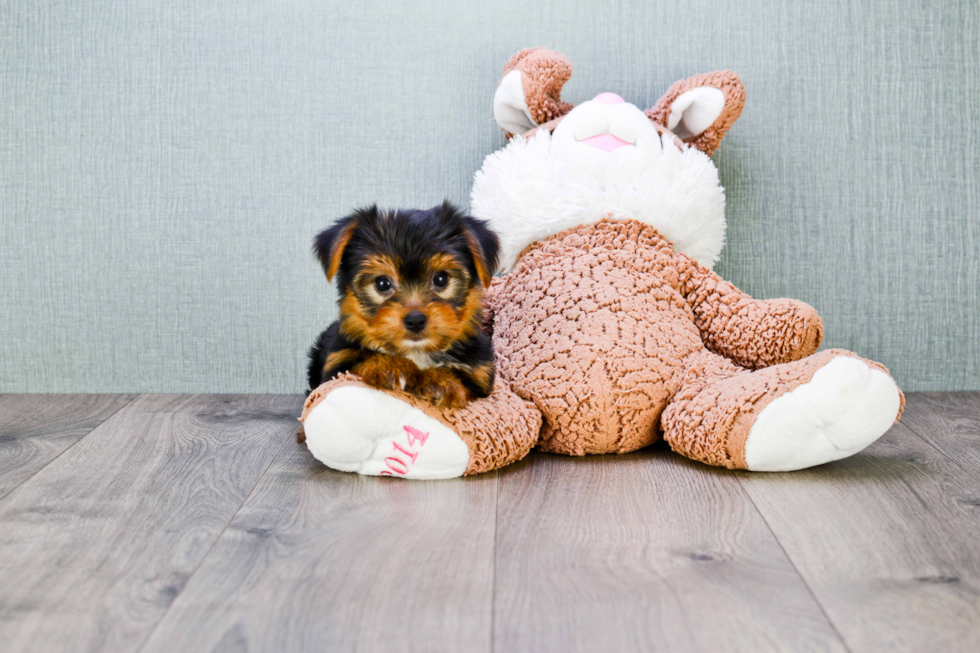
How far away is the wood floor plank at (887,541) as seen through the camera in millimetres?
1123

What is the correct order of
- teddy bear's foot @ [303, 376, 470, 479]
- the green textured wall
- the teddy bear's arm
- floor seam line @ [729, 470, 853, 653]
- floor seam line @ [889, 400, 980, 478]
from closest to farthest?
floor seam line @ [729, 470, 853, 653]
teddy bear's foot @ [303, 376, 470, 479]
floor seam line @ [889, 400, 980, 478]
the teddy bear's arm
the green textured wall

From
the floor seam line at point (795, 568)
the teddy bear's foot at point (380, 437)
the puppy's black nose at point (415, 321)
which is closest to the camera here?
the floor seam line at point (795, 568)

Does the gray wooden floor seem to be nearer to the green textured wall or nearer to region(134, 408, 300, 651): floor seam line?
region(134, 408, 300, 651): floor seam line

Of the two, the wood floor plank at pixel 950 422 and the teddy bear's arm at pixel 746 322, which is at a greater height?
the teddy bear's arm at pixel 746 322

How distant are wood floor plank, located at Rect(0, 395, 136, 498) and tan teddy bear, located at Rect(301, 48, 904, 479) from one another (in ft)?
2.49

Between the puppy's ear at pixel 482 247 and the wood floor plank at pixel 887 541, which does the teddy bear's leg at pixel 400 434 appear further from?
the wood floor plank at pixel 887 541

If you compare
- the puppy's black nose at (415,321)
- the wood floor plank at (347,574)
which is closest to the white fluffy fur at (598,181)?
the puppy's black nose at (415,321)

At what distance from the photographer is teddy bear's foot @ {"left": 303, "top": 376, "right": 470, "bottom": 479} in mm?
1689


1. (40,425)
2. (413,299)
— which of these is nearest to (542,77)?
(413,299)

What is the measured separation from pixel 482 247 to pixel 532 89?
729 millimetres

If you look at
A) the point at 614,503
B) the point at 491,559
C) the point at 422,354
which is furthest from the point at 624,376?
the point at 491,559

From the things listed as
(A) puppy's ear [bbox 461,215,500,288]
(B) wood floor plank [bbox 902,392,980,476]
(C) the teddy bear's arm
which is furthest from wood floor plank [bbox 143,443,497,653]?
(B) wood floor plank [bbox 902,392,980,476]

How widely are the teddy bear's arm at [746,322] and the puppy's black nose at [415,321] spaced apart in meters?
0.92

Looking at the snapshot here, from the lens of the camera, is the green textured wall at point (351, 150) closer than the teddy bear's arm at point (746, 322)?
No
